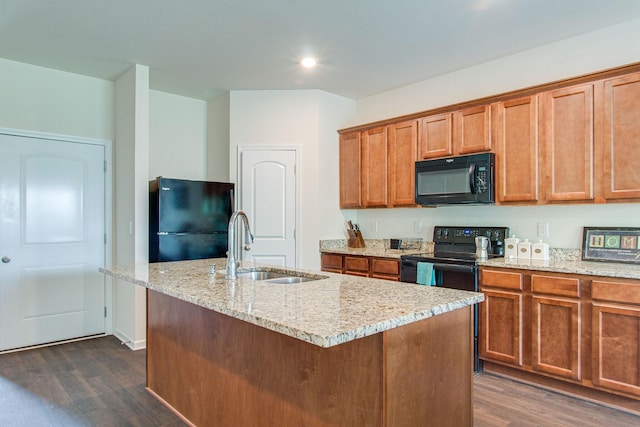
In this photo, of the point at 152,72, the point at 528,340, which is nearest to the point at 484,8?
the point at 528,340

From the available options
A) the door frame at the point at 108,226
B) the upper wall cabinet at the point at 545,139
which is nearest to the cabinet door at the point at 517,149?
the upper wall cabinet at the point at 545,139

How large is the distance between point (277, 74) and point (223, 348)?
2.85 metres

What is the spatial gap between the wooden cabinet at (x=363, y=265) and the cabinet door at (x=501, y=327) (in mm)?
896

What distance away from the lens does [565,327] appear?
2750 mm

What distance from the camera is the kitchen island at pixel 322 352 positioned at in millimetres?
1399

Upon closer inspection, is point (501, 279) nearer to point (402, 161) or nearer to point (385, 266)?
point (385, 266)

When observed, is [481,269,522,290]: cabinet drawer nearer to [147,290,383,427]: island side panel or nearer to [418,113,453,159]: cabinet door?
[418,113,453,159]: cabinet door

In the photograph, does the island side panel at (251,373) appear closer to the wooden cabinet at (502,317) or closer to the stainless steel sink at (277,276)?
the stainless steel sink at (277,276)

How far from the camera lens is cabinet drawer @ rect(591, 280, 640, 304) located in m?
2.46

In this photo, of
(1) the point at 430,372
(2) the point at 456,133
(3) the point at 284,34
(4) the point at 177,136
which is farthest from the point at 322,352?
(4) the point at 177,136

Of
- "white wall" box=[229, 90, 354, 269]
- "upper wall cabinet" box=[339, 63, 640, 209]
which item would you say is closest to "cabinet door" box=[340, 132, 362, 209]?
"white wall" box=[229, 90, 354, 269]

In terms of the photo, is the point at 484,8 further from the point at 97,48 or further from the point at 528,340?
the point at 97,48

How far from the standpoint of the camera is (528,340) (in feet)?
9.62

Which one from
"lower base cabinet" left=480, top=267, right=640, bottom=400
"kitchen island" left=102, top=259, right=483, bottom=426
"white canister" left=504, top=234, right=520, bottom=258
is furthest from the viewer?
"white canister" left=504, top=234, right=520, bottom=258
